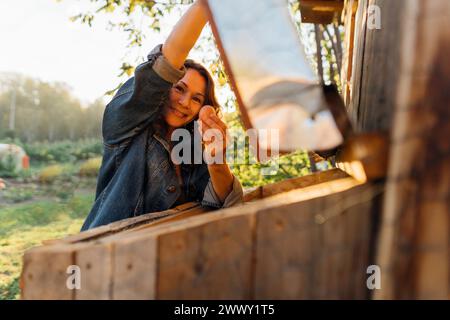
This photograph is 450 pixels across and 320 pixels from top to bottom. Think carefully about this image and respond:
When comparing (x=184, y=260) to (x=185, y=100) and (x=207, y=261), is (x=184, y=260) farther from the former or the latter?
(x=185, y=100)

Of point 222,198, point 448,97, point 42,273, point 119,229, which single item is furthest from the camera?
point 222,198

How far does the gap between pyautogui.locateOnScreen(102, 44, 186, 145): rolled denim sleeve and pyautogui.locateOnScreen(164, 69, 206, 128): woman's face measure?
14cm

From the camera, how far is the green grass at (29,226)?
8.01 metres

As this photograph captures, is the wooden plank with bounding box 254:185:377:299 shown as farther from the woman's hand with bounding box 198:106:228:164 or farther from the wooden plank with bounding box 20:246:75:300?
the woman's hand with bounding box 198:106:228:164

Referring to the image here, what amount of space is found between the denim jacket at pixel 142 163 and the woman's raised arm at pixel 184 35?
0.03 meters

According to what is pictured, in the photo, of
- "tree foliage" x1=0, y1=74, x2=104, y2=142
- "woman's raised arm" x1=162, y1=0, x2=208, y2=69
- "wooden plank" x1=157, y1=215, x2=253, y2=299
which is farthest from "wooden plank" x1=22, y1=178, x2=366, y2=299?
"tree foliage" x1=0, y1=74, x2=104, y2=142

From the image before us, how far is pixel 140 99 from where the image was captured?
221cm

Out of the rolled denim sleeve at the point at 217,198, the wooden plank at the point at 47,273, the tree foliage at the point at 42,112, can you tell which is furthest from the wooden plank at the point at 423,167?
the tree foliage at the point at 42,112

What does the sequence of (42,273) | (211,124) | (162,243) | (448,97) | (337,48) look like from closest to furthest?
(448,97) < (162,243) < (42,273) < (211,124) < (337,48)

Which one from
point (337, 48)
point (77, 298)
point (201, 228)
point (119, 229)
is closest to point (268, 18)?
point (201, 228)

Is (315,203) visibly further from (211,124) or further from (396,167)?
(211,124)

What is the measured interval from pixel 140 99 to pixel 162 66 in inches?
7.9

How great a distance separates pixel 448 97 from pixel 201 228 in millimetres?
555

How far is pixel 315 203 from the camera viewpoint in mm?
1115
